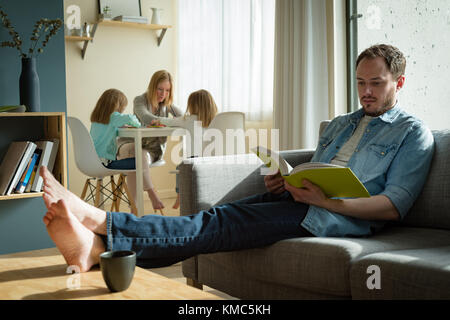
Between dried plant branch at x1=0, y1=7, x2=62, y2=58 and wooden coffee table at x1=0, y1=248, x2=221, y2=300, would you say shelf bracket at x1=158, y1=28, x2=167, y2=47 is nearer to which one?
dried plant branch at x1=0, y1=7, x2=62, y2=58

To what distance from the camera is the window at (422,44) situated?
3289 mm

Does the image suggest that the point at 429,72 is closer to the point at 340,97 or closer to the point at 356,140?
the point at 340,97

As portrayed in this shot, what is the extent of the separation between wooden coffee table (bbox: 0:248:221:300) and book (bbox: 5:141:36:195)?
1.34 meters

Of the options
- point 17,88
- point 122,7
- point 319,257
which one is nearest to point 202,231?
point 319,257

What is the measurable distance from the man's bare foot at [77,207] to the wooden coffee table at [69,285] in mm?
124

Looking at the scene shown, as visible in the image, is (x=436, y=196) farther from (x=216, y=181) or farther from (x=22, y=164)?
(x=22, y=164)

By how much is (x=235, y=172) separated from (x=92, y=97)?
141 inches

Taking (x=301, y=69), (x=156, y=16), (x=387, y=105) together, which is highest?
(x=156, y=16)

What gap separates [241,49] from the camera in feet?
16.7

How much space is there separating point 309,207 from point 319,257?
0.85 feet

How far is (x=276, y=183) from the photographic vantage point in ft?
6.73

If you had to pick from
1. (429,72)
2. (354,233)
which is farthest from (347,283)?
(429,72)

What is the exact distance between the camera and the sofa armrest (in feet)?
6.81

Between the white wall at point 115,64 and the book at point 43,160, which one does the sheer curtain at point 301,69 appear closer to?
the book at point 43,160
